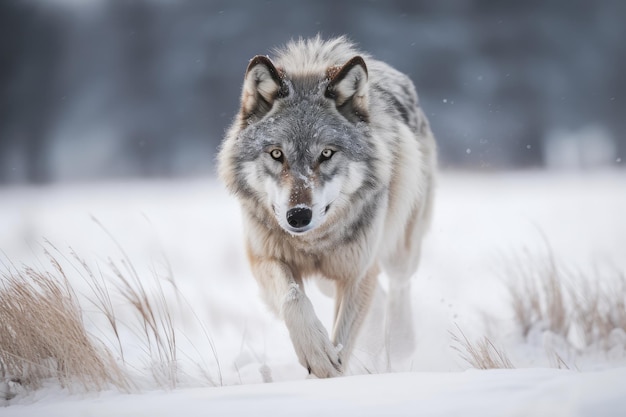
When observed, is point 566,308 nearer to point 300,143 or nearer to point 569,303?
point 569,303

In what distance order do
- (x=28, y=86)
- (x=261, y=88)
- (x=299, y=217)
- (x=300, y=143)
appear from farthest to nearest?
1. (x=28, y=86)
2. (x=261, y=88)
3. (x=300, y=143)
4. (x=299, y=217)

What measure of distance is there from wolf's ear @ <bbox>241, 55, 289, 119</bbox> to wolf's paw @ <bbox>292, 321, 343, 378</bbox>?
1186mm

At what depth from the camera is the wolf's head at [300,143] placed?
2719mm

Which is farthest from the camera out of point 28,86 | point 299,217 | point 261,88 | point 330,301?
point 28,86

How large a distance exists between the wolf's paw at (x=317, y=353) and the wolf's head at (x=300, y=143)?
0.49m

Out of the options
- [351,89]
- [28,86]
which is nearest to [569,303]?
[351,89]

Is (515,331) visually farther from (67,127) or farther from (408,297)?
(67,127)

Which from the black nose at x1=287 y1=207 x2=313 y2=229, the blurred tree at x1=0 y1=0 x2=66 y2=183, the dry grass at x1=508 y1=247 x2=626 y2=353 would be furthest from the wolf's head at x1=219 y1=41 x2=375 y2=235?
the blurred tree at x1=0 y1=0 x2=66 y2=183

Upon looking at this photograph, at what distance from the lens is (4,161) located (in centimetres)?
1603

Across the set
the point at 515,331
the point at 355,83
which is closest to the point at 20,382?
the point at 355,83

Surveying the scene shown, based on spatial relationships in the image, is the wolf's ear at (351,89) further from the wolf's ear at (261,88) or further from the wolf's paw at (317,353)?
the wolf's paw at (317,353)

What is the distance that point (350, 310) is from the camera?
3.13m

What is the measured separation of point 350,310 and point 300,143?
95 centimetres

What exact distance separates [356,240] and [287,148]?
2.11 feet
